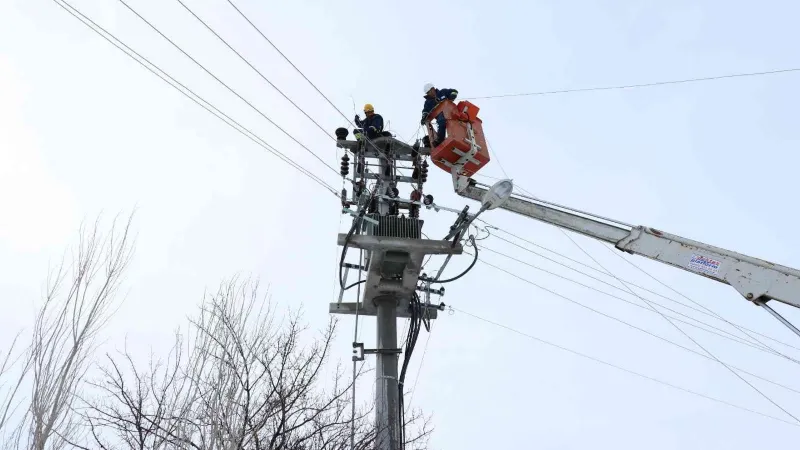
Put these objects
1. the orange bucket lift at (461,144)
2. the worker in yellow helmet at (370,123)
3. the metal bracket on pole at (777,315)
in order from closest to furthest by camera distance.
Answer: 1. the metal bracket on pole at (777,315)
2. the orange bucket lift at (461,144)
3. the worker in yellow helmet at (370,123)

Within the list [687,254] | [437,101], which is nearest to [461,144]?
[437,101]

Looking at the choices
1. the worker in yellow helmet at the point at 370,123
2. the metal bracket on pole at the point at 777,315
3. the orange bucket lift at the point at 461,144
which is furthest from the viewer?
the worker in yellow helmet at the point at 370,123

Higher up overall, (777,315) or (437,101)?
(437,101)

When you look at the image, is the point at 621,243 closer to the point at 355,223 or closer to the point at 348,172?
the point at 355,223

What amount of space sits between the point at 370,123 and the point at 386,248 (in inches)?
110

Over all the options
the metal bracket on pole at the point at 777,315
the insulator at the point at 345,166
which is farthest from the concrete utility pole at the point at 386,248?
the metal bracket on pole at the point at 777,315

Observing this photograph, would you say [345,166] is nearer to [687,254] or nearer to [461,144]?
[461,144]

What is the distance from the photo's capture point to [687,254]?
28.2ft

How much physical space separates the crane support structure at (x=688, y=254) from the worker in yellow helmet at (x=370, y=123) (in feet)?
8.70

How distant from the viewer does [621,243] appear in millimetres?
9070

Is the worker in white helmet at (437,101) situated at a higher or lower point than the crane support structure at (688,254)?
higher

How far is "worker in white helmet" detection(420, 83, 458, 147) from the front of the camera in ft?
34.8

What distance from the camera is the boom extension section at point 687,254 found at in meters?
7.79

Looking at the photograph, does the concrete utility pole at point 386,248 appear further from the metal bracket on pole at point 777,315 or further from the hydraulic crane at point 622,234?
the metal bracket on pole at point 777,315
